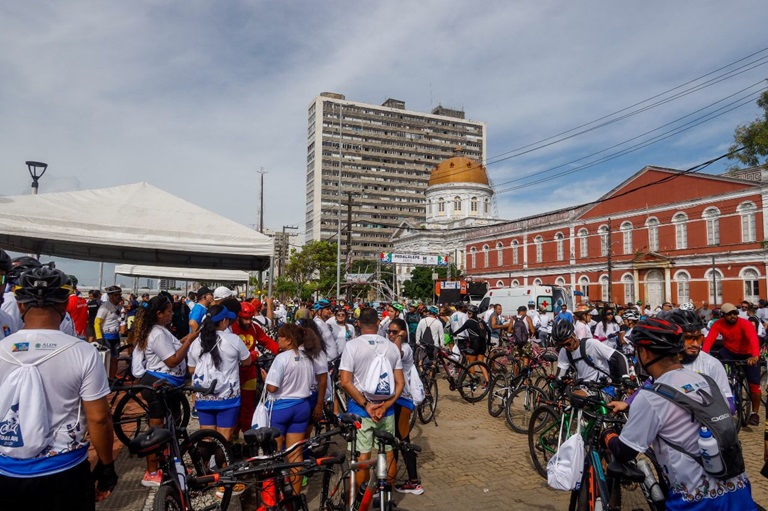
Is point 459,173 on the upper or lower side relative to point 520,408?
upper

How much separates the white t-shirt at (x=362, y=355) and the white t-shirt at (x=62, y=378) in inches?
100

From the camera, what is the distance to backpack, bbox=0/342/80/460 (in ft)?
8.36

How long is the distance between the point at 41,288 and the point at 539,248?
57.1 m

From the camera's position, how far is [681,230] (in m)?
43.9

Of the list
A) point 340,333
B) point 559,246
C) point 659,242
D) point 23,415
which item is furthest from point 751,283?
point 23,415

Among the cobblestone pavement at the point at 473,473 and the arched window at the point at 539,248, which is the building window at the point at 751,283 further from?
the cobblestone pavement at the point at 473,473

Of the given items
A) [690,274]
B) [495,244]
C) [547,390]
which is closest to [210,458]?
[547,390]

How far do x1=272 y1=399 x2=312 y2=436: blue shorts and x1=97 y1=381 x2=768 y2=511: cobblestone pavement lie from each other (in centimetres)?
100

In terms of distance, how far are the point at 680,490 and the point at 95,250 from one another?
11228mm

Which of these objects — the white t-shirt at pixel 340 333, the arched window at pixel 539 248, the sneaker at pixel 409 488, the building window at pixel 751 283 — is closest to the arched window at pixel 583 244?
the arched window at pixel 539 248

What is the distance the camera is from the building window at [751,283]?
3841 centimetres

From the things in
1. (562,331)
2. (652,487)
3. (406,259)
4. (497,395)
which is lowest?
(497,395)

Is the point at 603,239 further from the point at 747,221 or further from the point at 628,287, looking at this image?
the point at 747,221

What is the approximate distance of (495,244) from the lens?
63.2 metres
